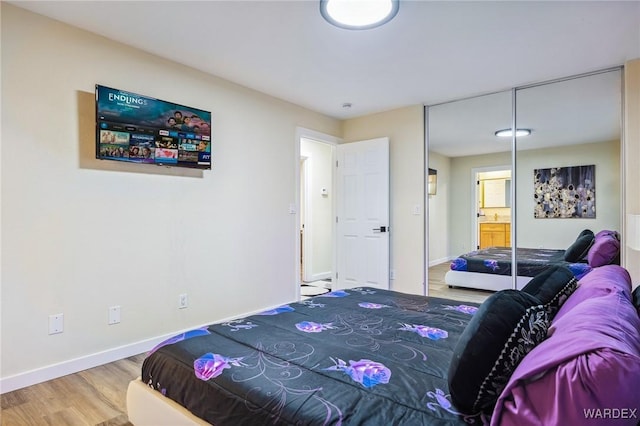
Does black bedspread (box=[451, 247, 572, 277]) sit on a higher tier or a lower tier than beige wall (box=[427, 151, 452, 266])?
lower

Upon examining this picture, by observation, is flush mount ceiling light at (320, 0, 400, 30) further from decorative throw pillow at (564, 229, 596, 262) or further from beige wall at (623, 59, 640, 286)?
decorative throw pillow at (564, 229, 596, 262)

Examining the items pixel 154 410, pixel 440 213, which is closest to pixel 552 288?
pixel 154 410

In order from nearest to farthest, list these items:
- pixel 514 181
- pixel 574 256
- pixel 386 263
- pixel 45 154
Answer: pixel 45 154
pixel 574 256
pixel 514 181
pixel 386 263

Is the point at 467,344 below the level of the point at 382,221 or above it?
below

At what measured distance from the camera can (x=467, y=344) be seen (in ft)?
3.36

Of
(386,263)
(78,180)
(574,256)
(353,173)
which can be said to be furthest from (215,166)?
(574,256)

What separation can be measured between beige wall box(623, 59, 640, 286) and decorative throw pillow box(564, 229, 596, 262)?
11.6 inches

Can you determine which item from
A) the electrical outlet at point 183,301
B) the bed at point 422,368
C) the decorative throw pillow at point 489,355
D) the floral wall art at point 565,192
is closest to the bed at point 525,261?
the floral wall art at point 565,192

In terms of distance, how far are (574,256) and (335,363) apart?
2.91 m

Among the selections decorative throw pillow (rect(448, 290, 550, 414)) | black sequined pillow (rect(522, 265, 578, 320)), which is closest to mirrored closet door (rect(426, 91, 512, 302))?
black sequined pillow (rect(522, 265, 578, 320))

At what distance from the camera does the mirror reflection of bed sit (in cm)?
335

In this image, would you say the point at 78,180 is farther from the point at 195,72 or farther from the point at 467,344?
the point at 467,344

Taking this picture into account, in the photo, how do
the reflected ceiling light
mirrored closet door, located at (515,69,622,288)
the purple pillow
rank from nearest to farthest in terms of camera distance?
the purple pillow, mirrored closet door, located at (515,69,622,288), the reflected ceiling light

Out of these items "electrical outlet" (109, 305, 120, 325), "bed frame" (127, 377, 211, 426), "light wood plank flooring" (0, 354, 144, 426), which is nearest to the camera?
"bed frame" (127, 377, 211, 426)
